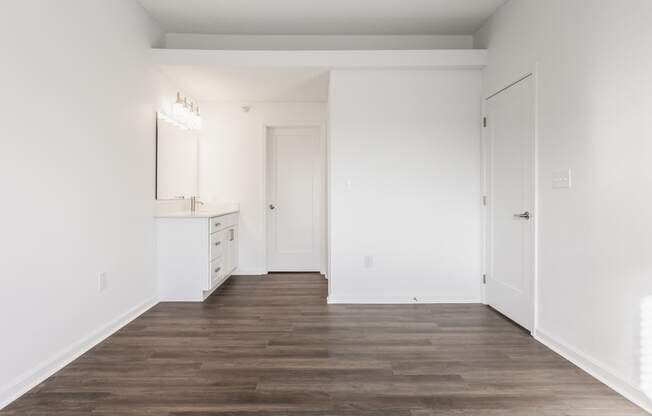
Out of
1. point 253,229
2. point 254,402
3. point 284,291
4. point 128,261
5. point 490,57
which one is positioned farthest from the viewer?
point 253,229

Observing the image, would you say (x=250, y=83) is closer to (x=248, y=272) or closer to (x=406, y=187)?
(x=406, y=187)

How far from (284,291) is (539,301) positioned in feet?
8.10

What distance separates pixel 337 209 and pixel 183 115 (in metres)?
2.10

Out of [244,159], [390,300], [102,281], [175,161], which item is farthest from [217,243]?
[390,300]

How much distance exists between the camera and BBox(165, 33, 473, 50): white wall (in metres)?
3.92

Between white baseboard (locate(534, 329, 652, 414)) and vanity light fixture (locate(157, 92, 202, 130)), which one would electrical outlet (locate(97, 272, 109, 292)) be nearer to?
vanity light fixture (locate(157, 92, 202, 130))

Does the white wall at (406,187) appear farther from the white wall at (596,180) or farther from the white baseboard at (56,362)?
the white baseboard at (56,362)

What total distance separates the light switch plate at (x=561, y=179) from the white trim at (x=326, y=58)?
5.04ft

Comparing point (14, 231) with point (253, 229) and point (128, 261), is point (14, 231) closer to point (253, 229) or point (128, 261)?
point (128, 261)

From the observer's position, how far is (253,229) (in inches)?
198

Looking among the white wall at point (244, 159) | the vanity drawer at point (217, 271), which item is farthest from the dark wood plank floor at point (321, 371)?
the white wall at point (244, 159)

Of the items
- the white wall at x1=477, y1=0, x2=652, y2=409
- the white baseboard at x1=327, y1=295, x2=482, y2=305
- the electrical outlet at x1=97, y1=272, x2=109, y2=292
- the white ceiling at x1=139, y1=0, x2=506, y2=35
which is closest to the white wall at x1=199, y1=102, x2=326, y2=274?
the white ceiling at x1=139, y1=0, x2=506, y2=35

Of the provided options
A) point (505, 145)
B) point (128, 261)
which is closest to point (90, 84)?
point (128, 261)

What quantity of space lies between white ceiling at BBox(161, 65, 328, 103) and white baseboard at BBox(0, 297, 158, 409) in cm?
239
